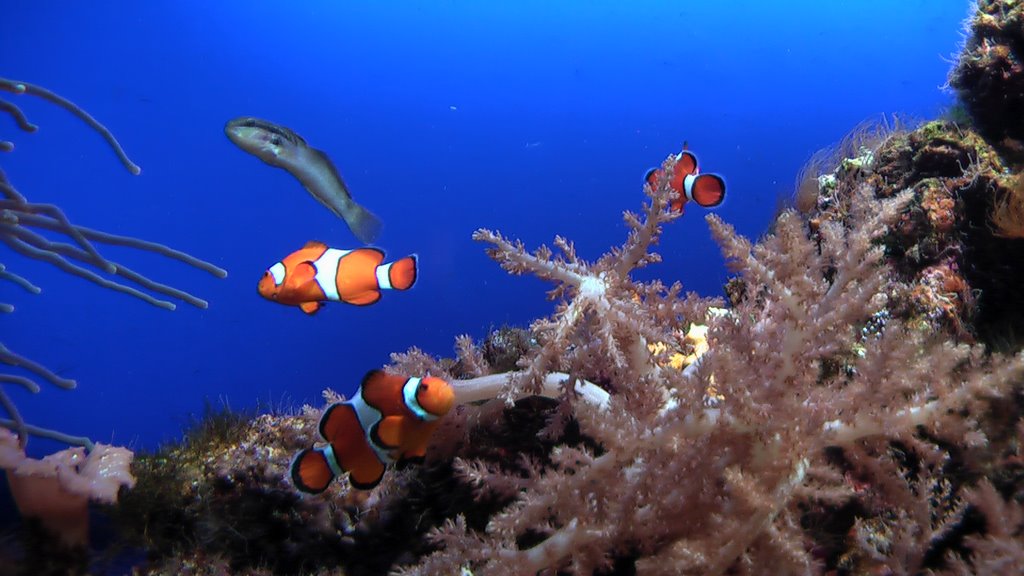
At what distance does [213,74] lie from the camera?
343 inches

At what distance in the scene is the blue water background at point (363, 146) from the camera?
835 cm

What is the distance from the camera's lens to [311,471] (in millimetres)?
2057

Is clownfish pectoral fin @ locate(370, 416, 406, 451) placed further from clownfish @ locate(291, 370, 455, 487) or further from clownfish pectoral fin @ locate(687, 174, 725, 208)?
clownfish pectoral fin @ locate(687, 174, 725, 208)

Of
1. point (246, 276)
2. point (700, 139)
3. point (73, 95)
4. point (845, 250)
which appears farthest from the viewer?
point (700, 139)

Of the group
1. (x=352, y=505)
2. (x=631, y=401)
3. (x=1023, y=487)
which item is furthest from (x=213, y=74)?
(x=1023, y=487)

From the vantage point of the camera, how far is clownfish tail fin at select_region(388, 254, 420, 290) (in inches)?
89.4

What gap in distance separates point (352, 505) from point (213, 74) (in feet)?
27.6

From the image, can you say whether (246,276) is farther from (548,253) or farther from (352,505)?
(548,253)

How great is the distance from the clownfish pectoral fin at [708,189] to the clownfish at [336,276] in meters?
2.23

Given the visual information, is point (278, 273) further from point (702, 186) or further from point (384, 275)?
point (702, 186)

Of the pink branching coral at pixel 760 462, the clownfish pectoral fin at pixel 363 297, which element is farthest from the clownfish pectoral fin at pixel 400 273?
the pink branching coral at pixel 760 462

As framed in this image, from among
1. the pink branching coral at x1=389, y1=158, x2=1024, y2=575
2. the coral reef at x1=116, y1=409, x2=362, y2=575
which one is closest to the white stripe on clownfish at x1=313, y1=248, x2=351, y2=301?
the coral reef at x1=116, y1=409, x2=362, y2=575

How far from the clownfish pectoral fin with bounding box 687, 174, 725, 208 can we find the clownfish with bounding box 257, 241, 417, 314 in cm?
223

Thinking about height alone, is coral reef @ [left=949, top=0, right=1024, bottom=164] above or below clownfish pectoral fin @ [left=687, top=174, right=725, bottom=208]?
below
